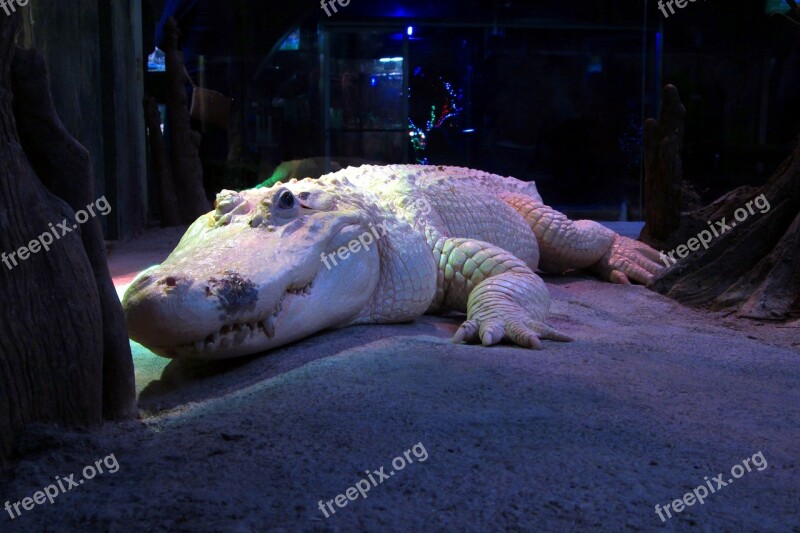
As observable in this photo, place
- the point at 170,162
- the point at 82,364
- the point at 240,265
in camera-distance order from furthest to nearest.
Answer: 1. the point at 170,162
2. the point at 240,265
3. the point at 82,364

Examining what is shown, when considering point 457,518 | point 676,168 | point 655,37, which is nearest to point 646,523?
point 457,518

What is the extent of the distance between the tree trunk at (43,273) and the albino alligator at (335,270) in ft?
2.03

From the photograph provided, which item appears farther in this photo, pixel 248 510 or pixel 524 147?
pixel 524 147

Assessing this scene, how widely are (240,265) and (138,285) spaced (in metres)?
0.39

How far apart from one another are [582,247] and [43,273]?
15.3ft

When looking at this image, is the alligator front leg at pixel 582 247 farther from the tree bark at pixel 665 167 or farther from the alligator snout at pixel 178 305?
the alligator snout at pixel 178 305

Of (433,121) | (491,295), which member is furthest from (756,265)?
(433,121)

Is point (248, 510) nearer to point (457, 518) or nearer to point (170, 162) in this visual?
point (457, 518)

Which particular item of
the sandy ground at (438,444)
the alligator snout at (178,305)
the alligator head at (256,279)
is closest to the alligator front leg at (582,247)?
the alligator head at (256,279)

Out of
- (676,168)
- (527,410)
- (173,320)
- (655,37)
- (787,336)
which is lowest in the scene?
(787,336)

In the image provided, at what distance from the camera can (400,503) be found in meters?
1.46

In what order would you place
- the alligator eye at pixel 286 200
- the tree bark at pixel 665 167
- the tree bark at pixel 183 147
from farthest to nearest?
the tree bark at pixel 183 147
the tree bark at pixel 665 167
the alligator eye at pixel 286 200

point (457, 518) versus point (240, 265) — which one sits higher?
point (240, 265)

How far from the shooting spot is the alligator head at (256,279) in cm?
250
